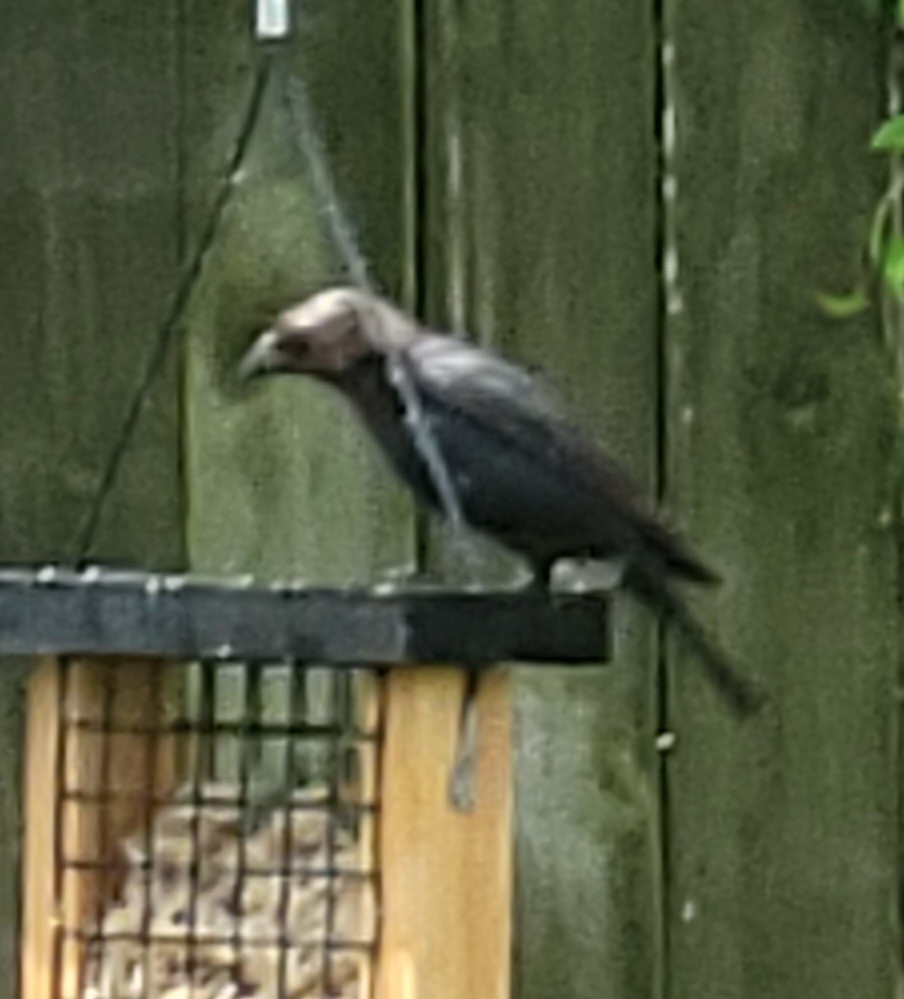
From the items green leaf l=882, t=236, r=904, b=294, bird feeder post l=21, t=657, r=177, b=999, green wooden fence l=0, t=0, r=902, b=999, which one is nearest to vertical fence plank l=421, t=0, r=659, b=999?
green wooden fence l=0, t=0, r=902, b=999

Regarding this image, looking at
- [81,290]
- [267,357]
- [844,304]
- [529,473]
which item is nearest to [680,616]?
[529,473]

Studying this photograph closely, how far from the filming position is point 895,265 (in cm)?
163

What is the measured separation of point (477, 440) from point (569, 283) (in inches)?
12.9

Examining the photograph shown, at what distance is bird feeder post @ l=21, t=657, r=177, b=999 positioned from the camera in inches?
58.4

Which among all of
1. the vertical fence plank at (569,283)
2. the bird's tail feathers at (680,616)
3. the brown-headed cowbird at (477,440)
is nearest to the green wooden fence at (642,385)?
the vertical fence plank at (569,283)

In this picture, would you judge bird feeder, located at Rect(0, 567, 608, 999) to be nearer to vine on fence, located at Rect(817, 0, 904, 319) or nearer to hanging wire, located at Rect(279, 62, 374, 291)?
hanging wire, located at Rect(279, 62, 374, 291)

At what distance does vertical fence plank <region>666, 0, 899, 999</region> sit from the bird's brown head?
1.09ft

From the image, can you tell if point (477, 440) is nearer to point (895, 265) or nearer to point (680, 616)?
point (680, 616)

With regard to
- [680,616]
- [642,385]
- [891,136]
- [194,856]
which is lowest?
[194,856]

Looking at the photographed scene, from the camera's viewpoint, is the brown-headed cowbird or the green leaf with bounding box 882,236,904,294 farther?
the green leaf with bounding box 882,236,904,294

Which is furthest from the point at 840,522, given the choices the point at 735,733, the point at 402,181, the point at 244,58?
the point at 244,58

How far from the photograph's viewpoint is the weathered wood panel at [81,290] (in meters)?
1.78

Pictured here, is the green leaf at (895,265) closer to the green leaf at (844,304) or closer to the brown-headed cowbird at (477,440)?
the green leaf at (844,304)

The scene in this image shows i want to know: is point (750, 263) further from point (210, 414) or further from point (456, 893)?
point (456, 893)
